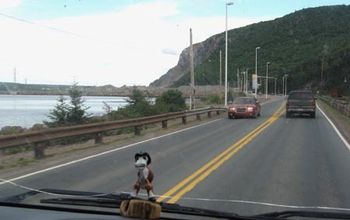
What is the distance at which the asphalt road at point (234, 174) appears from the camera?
948cm

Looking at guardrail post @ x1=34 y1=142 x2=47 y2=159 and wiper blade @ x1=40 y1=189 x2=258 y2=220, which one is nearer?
wiper blade @ x1=40 y1=189 x2=258 y2=220

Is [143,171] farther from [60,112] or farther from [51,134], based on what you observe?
[60,112]

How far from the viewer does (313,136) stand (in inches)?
974

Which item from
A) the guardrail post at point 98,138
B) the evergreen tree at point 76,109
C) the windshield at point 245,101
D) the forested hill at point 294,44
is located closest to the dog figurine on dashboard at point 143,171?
the guardrail post at point 98,138

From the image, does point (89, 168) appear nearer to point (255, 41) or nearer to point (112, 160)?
point (112, 160)

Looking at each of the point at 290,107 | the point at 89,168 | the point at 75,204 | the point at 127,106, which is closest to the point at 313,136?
the point at 89,168

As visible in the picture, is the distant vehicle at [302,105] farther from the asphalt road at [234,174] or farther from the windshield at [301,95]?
the asphalt road at [234,174]

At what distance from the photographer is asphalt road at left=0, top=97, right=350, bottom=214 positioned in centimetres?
948

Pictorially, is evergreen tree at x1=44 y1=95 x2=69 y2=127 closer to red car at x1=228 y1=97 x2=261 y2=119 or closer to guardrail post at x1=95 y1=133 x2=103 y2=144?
red car at x1=228 y1=97 x2=261 y2=119

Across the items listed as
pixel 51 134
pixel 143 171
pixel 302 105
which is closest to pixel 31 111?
pixel 302 105

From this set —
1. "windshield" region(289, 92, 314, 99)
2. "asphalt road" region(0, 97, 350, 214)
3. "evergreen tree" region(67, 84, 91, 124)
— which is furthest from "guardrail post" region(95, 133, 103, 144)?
"windshield" region(289, 92, 314, 99)

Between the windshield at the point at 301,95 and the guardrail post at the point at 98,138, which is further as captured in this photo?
the windshield at the point at 301,95

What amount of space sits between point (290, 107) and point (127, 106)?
13.1 meters

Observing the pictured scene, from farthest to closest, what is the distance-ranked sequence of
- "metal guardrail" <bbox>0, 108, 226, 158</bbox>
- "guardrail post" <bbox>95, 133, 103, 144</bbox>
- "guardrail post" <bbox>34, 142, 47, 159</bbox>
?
"guardrail post" <bbox>95, 133, 103, 144</bbox> → "guardrail post" <bbox>34, 142, 47, 159</bbox> → "metal guardrail" <bbox>0, 108, 226, 158</bbox>
